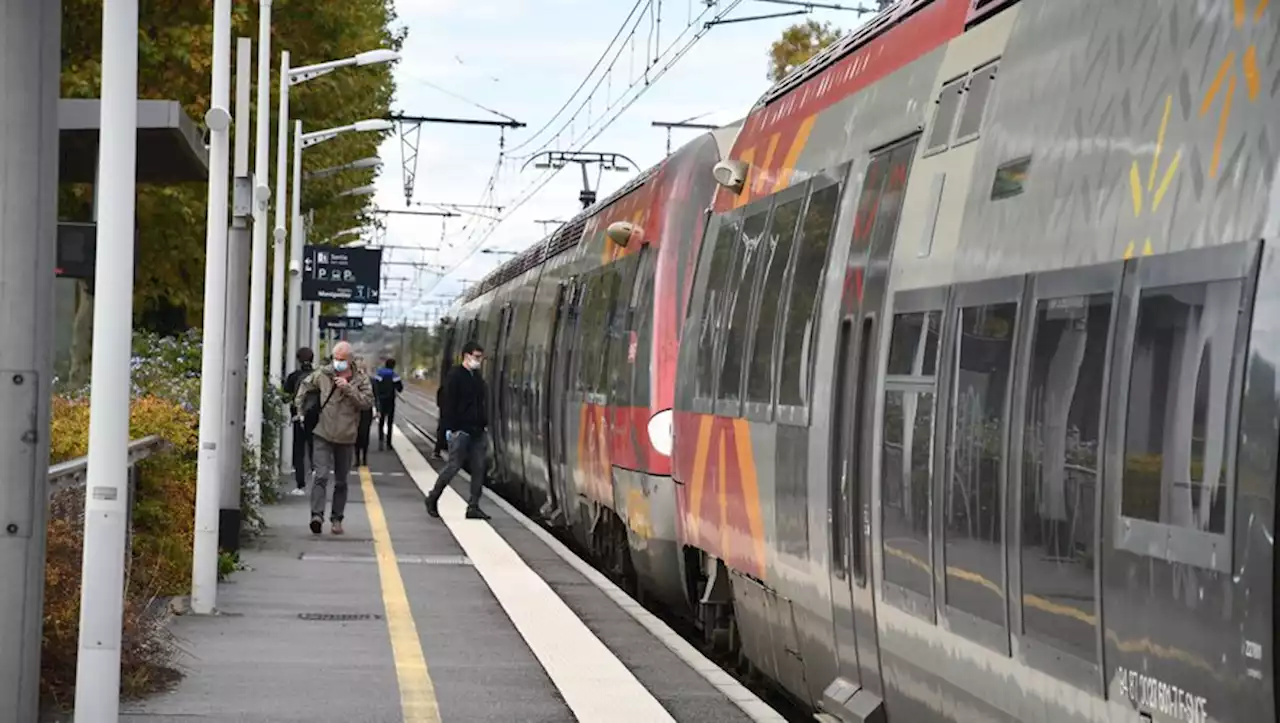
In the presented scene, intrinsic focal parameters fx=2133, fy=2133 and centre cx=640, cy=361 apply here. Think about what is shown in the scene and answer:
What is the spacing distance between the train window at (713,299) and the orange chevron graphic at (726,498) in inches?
10.4

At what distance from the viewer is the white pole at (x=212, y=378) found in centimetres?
1328

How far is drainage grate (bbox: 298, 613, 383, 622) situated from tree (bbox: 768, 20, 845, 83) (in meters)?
29.6

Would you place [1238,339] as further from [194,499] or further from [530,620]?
[194,499]

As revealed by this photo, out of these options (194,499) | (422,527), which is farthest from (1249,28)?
(422,527)

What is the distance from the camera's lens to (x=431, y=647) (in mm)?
12180

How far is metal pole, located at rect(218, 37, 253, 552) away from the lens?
16234 millimetres

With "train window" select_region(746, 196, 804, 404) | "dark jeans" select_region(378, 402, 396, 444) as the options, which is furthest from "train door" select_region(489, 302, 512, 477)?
"train window" select_region(746, 196, 804, 404)

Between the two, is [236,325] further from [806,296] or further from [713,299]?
[806,296]

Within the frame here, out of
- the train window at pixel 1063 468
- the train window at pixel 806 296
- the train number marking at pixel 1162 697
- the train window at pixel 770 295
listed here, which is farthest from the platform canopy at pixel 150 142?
the train number marking at pixel 1162 697

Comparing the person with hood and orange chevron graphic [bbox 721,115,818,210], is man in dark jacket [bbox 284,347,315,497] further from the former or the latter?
orange chevron graphic [bbox 721,115,818,210]

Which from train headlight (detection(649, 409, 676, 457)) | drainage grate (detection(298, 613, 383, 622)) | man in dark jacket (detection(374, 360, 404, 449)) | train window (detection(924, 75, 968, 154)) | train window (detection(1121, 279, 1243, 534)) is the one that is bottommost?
drainage grate (detection(298, 613, 383, 622))

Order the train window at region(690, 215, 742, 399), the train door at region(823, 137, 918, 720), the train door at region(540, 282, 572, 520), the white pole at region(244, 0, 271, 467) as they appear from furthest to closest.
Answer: the train door at region(540, 282, 572, 520) → the white pole at region(244, 0, 271, 467) → the train window at region(690, 215, 742, 399) → the train door at region(823, 137, 918, 720)

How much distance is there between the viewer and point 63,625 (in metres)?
9.35

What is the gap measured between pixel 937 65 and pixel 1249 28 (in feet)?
9.93
